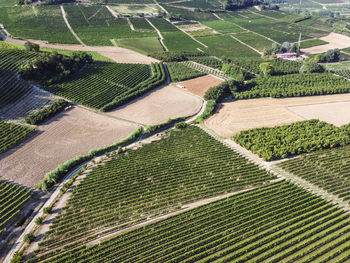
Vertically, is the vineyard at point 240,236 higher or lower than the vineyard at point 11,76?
lower

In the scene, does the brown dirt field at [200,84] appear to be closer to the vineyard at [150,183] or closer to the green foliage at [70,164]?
the vineyard at [150,183]

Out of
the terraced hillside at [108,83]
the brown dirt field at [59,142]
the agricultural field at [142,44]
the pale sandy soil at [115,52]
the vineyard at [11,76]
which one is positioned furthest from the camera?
the agricultural field at [142,44]

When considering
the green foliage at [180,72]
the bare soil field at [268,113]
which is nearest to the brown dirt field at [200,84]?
the green foliage at [180,72]

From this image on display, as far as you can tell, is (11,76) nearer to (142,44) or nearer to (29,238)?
(29,238)

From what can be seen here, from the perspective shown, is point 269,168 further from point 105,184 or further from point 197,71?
point 197,71

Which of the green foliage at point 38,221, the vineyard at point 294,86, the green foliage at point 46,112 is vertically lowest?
the green foliage at point 38,221

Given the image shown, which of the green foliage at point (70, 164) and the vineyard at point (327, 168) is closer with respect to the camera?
the green foliage at point (70, 164)

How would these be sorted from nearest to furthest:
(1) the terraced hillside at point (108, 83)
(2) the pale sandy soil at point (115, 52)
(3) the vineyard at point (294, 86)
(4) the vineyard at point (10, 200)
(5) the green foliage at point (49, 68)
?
(4) the vineyard at point (10, 200)
(1) the terraced hillside at point (108, 83)
(5) the green foliage at point (49, 68)
(3) the vineyard at point (294, 86)
(2) the pale sandy soil at point (115, 52)
